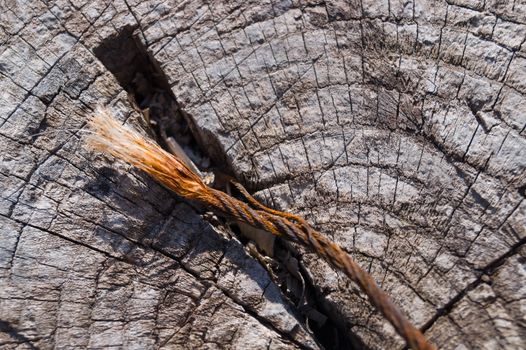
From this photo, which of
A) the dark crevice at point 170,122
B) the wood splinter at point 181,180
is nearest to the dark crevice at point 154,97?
the dark crevice at point 170,122

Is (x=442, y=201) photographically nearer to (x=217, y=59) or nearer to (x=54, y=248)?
(x=217, y=59)

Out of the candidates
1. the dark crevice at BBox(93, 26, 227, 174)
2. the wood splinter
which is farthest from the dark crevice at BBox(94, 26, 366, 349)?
the wood splinter

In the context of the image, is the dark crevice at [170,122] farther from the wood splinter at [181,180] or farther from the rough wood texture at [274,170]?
the wood splinter at [181,180]

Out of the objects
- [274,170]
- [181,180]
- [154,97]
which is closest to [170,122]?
[154,97]

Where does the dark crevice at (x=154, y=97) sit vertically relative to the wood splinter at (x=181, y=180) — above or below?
above

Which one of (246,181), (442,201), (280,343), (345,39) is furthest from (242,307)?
(345,39)

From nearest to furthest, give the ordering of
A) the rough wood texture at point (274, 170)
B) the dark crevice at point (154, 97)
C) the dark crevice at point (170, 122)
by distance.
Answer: the rough wood texture at point (274, 170), the dark crevice at point (170, 122), the dark crevice at point (154, 97)

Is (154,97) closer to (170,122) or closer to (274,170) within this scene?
(170,122)
